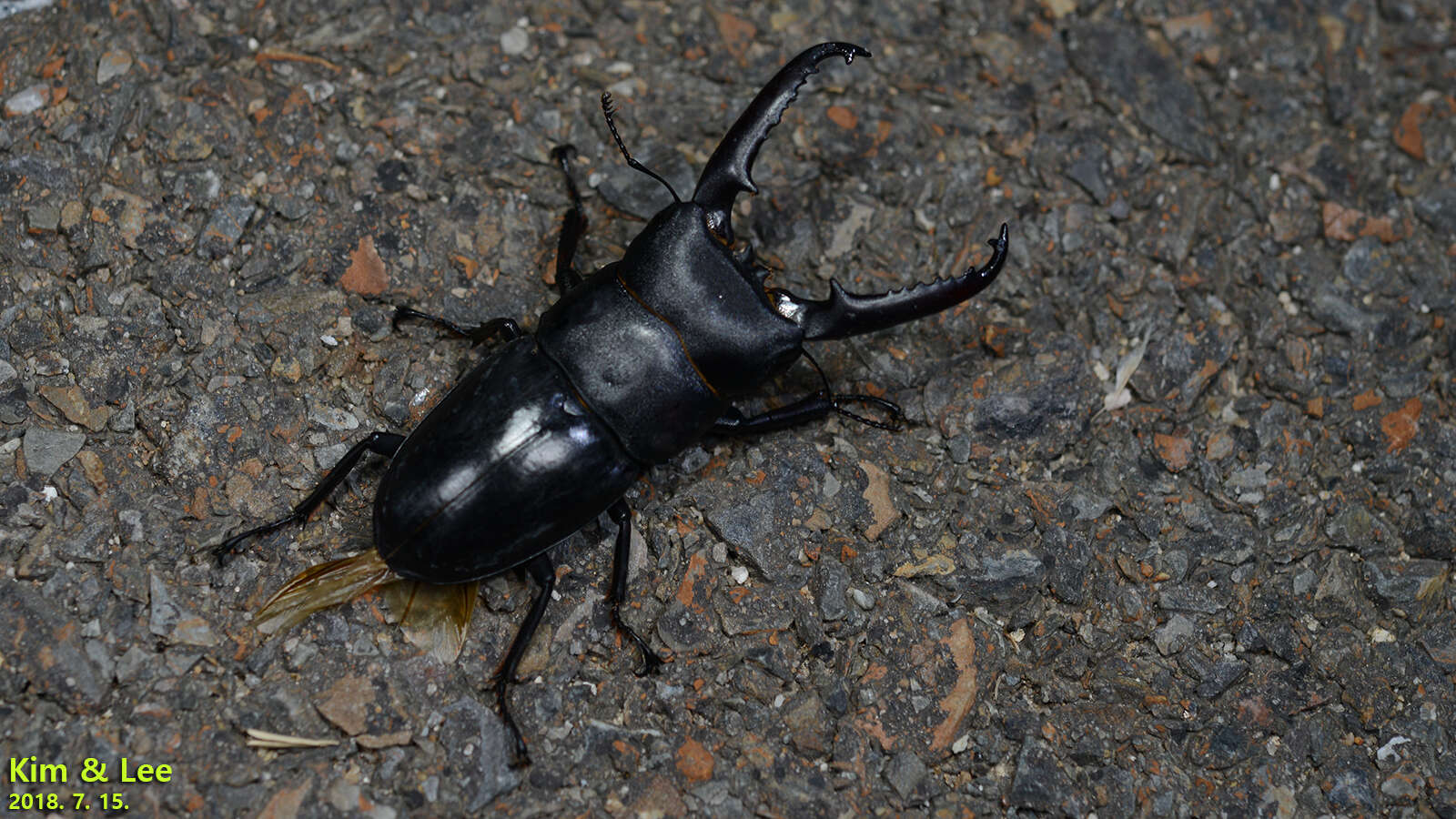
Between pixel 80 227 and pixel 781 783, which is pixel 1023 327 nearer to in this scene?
pixel 781 783

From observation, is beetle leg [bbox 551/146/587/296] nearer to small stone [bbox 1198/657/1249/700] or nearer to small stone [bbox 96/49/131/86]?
small stone [bbox 96/49/131/86]

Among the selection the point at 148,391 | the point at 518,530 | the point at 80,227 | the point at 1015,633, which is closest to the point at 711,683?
the point at 518,530

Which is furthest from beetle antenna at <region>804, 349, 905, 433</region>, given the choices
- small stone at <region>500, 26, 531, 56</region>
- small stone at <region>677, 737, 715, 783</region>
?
small stone at <region>500, 26, 531, 56</region>

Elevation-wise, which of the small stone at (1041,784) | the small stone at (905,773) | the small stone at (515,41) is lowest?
the small stone at (1041,784)

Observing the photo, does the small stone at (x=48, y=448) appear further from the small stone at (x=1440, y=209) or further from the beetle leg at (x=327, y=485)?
the small stone at (x=1440, y=209)

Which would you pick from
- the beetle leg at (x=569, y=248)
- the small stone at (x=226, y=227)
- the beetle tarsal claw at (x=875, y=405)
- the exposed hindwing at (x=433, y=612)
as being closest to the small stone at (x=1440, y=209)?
the beetle tarsal claw at (x=875, y=405)
